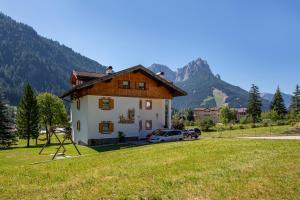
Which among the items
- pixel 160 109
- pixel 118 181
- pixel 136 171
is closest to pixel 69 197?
pixel 118 181

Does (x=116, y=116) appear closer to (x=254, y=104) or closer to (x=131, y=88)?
(x=131, y=88)

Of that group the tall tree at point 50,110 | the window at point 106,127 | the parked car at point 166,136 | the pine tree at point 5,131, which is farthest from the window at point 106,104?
the tall tree at point 50,110

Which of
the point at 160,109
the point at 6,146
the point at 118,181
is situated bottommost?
the point at 6,146

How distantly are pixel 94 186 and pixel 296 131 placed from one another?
35.2 meters

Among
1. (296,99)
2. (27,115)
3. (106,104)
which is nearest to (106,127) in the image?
(106,104)

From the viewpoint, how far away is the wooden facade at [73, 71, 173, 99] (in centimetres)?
3136

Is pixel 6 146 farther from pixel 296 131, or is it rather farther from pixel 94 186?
pixel 296 131

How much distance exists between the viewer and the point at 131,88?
33.5 metres

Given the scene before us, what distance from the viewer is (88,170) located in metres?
13.7

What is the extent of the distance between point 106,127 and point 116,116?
173 cm

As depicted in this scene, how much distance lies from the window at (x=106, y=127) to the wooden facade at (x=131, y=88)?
3360mm

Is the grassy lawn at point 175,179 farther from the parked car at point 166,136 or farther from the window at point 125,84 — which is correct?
the window at point 125,84

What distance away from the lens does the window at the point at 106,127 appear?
31.7m

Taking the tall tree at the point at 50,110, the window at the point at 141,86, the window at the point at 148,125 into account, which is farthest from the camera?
the tall tree at the point at 50,110
